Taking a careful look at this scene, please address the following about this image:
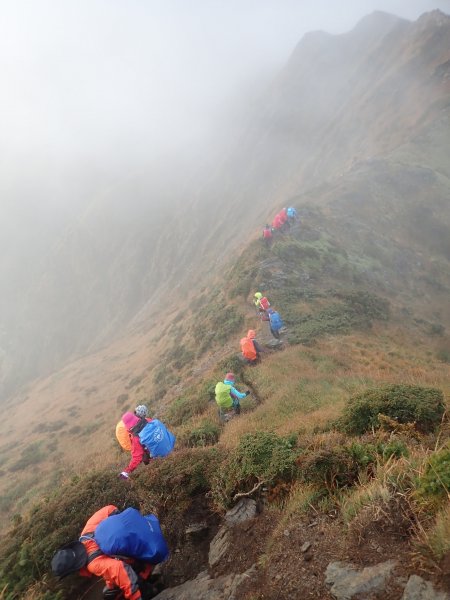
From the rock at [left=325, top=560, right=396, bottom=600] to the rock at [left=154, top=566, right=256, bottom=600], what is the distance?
1.11m

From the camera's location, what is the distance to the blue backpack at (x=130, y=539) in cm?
475

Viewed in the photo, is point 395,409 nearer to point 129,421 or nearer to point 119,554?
point 119,554

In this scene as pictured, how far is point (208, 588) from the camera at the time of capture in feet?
15.3

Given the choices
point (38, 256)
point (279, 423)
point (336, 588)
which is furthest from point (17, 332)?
point (336, 588)

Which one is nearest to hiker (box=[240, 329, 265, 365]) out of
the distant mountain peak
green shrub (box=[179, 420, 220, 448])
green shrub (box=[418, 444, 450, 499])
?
green shrub (box=[179, 420, 220, 448])

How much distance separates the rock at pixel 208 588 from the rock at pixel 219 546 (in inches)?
7.2

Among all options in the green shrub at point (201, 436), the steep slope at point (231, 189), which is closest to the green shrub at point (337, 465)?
the green shrub at point (201, 436)

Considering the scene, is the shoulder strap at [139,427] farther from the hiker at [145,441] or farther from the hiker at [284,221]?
the hiker at [284,221]

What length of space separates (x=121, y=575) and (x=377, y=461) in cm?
321

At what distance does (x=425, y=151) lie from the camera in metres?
45.7

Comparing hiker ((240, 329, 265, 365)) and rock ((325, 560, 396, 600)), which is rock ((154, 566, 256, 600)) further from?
hiker ((240, 329, 265, 365))

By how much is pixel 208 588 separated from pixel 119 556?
111cm

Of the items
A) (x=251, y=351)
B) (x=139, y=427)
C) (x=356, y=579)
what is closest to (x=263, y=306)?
(x=251, y=351)

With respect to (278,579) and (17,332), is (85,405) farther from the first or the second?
(17,332)
